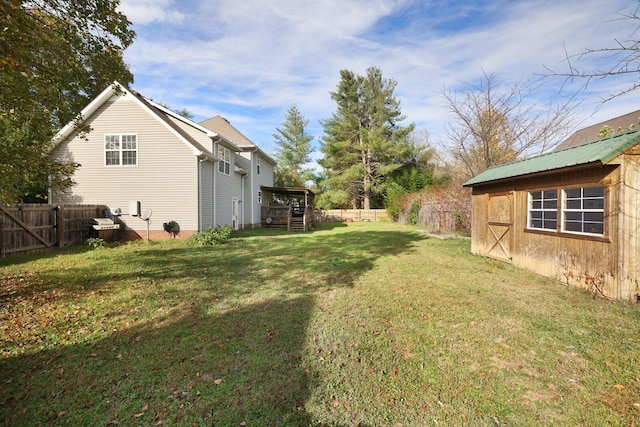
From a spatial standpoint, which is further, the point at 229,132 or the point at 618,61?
the point at 229,132

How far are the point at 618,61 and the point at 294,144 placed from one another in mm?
39679

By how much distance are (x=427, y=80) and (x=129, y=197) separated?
1545cm

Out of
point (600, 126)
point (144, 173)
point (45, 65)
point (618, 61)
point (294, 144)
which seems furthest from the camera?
point (294, 144)

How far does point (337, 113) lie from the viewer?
3178cm

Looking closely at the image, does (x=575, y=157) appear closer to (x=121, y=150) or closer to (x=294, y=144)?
(x=121, y=150)

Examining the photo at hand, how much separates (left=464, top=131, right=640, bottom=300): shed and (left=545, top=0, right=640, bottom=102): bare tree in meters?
2.55

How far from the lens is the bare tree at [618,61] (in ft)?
10.4

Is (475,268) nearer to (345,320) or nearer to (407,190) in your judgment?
(345,320)

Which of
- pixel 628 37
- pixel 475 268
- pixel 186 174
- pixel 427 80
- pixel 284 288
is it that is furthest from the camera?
pixel 427 80

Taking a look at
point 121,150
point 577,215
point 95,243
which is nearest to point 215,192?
point 121,150

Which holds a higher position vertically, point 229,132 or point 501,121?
point 229,132

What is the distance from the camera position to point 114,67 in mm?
6633

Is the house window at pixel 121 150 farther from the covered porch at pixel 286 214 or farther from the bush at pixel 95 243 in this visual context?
the covered porch at pixel 286 214

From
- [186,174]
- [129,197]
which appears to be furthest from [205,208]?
[129,197]
